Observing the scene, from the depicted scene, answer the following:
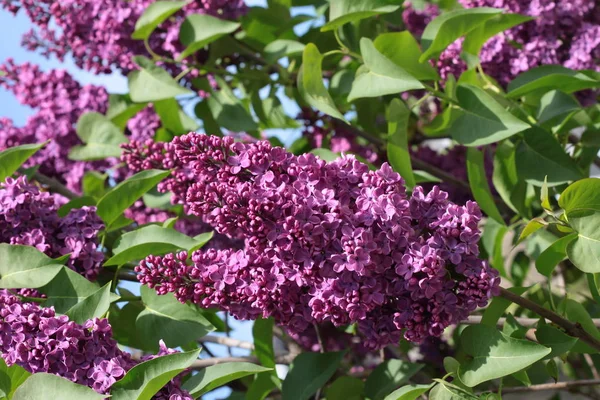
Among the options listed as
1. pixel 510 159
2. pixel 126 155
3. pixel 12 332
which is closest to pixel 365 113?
pixel 510 159

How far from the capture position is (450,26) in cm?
154

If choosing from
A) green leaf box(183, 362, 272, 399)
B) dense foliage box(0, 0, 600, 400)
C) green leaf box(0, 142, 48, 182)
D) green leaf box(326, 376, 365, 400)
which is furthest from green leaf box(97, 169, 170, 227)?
green leaf box(326, 376, 365, 400)

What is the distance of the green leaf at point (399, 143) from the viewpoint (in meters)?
1.52

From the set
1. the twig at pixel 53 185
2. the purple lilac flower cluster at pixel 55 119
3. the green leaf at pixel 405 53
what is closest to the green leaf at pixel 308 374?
the green leaf at pixel 405 53

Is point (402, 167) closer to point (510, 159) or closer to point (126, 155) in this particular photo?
point (510, 159)

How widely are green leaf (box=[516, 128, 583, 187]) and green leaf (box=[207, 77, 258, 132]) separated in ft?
1.98

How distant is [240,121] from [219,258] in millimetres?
759

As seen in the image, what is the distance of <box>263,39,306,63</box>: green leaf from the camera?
1.89 m

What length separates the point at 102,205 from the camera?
4.91ft

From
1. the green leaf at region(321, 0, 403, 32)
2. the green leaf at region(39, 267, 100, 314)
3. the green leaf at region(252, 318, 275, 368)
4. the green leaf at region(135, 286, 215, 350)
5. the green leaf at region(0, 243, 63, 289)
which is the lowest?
the green leaf at region(252, 318, 275, 368)

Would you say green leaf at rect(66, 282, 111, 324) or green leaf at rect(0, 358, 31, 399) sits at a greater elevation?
green leaf at rect(66, 282, 111, 324)

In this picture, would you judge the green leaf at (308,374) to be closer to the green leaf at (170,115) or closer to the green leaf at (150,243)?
the green leaf at (150,243)

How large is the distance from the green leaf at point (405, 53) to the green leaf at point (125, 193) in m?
0.47

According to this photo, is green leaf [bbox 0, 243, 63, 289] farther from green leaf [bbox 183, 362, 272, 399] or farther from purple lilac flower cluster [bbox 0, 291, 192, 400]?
green leaf [bbox 183, 362, 272, 399]
